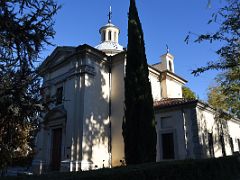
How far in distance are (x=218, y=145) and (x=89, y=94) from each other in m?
10.5

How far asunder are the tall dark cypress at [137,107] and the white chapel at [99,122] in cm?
366

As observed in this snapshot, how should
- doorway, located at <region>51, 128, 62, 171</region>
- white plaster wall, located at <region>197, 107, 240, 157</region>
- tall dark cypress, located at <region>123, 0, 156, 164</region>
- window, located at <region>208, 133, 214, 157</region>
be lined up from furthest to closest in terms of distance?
doorway, located at <region>51, 128, 62, 171</region> → window, located at <region>208, 133, 214, 157</region> → white plaster wall, located at <region>197, 107, 240, 157</region> → tall dark cypress, located at <region>123, 0, 156, 164</region>

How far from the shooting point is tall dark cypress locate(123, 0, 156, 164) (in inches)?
485

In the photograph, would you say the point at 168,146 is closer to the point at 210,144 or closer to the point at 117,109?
the point at 210,144

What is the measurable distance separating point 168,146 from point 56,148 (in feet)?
26.7

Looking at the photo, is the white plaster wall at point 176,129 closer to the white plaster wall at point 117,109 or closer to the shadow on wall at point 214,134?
the shadow on wall at point 214,134

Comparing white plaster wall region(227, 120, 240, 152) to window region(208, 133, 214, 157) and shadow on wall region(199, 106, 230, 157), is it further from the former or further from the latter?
window region(208, 133, 214, 157)

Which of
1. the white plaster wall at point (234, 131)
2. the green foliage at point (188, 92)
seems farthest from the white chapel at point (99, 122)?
the green foliage at point (188, 92)

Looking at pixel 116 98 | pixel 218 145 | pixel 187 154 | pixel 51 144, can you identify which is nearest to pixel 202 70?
pixel 187 154

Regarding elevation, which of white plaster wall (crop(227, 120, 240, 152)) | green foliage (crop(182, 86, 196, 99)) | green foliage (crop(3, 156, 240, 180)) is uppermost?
green foliage (crop(182, 86, 196, 99))

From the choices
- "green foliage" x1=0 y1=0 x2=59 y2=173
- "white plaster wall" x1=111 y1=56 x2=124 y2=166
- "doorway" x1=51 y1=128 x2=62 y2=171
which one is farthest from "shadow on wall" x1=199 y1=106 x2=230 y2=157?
"green foliage" x1=0 y1=0 x2=59 y2=173

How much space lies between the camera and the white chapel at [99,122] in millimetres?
15453

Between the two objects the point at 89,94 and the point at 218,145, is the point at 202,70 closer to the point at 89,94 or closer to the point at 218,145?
the point at 89,94

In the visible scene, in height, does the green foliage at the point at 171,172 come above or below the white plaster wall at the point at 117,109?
below
